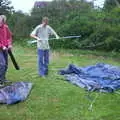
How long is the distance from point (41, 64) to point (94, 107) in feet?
11.0

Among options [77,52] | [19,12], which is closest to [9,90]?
[77,52]

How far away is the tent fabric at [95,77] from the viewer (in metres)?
9.80

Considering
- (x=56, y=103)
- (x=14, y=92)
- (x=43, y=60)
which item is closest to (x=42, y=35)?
(x=43, y=60)

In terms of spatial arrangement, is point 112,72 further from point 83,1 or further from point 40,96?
point 83,1

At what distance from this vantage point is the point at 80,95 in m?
9.19

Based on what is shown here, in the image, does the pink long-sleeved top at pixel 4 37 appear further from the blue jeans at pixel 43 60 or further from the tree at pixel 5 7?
the tree at pixel 5 7

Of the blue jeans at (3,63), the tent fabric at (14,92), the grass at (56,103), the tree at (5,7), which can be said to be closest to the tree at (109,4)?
the tree at (5,7)

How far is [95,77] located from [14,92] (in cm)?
268

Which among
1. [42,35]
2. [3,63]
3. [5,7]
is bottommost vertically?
[5,7]

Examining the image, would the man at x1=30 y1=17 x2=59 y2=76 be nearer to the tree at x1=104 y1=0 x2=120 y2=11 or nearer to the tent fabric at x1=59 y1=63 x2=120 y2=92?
the tent fabric at x1=59 y1=63 x2=120 y2=92

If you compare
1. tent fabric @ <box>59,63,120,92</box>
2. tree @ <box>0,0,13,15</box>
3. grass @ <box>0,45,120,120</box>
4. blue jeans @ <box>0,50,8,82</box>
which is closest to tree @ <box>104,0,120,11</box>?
tree @ <box>0,0,13,15</box>

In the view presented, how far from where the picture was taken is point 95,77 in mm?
10891

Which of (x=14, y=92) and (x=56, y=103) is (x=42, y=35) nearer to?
(x=14, y=92)

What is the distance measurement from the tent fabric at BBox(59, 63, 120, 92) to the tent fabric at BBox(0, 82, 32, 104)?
134 centimetres
